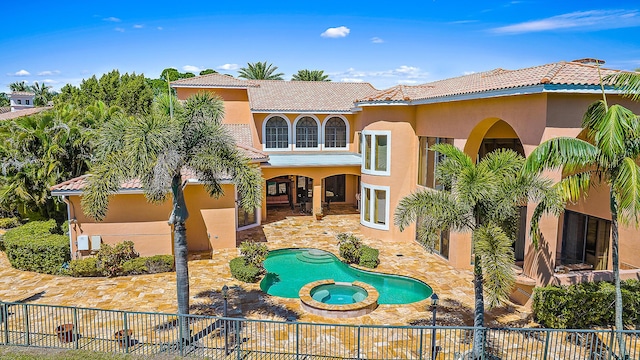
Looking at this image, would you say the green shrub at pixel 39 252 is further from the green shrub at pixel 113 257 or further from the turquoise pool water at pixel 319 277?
the turquoise pool water at pixel 319 277

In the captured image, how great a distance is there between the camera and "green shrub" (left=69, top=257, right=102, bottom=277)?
1777cm

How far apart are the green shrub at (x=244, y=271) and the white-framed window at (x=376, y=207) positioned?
8588 millimetres

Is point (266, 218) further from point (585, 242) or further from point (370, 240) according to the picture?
point (585, 242)

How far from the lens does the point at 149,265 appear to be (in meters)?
18.3

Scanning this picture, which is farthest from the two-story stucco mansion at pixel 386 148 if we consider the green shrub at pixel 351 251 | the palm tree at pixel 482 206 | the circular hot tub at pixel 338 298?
the circular hot tub at pixel 338 298

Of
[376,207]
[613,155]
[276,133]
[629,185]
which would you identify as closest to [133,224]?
[376,207]

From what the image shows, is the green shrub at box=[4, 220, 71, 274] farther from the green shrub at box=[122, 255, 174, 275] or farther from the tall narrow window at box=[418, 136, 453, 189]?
the tall narrow window at box=[418, 136, 453, 189]

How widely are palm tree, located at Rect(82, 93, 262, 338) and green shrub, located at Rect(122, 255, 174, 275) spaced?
6515 mm

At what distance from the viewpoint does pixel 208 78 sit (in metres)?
32.6

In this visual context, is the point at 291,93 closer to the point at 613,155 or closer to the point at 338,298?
the point at 338,298

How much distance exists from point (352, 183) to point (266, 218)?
8581 mm

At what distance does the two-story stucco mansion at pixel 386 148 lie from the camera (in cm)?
1390

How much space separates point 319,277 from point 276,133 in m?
14.6

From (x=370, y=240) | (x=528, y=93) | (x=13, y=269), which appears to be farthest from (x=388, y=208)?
(x=13, y=269)
